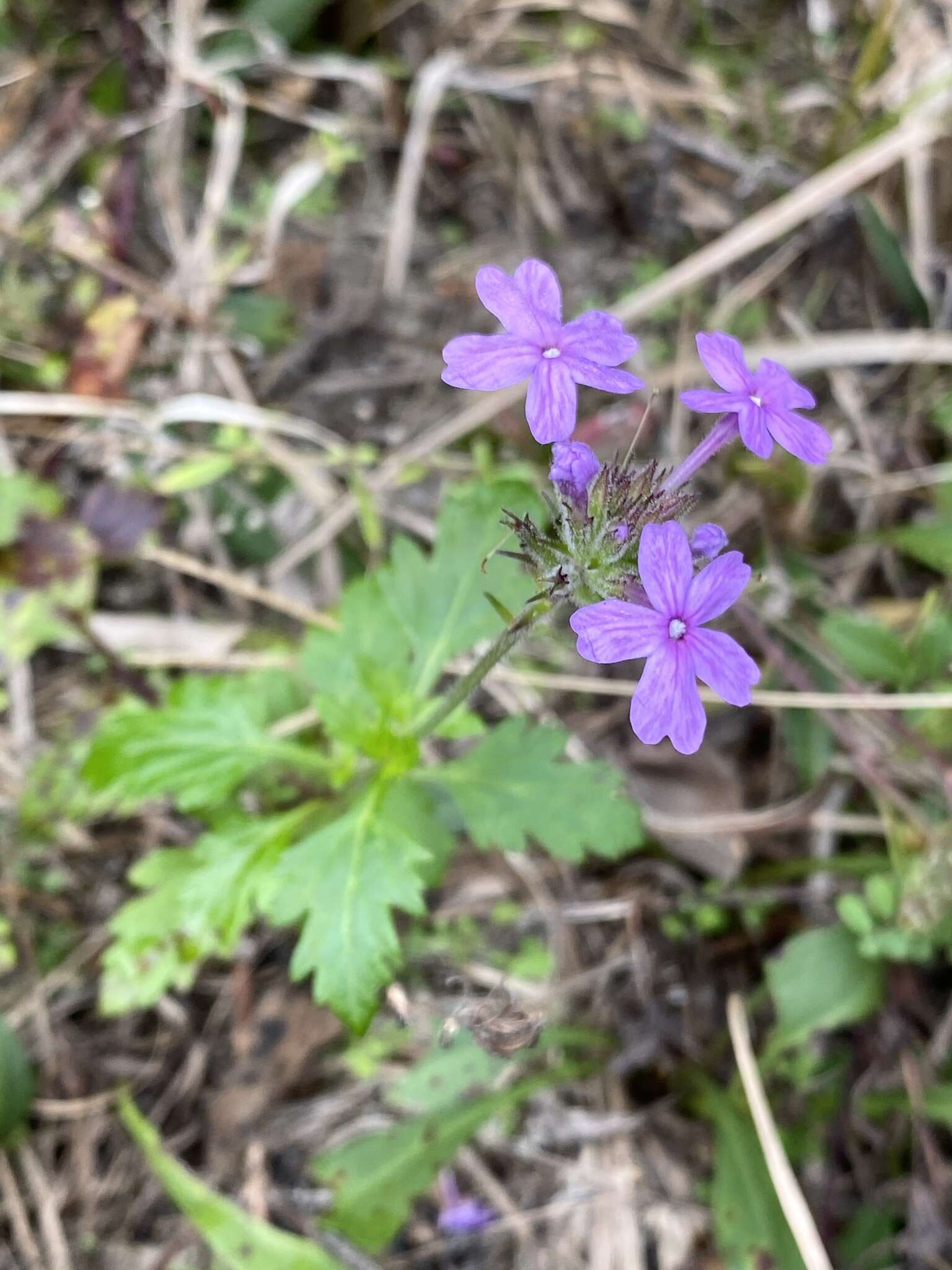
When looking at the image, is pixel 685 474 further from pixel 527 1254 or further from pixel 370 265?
pixel 370 265


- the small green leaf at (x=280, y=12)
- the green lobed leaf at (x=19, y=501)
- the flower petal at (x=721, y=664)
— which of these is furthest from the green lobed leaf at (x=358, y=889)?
the small green leaf at (x=280, y=12)

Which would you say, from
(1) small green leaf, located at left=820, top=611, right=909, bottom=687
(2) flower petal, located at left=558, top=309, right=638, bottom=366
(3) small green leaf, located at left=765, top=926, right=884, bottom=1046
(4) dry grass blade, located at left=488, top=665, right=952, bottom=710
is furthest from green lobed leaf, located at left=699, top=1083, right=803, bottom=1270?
(2) flower petal, located at left=558, top=309, right=638, bottom=366

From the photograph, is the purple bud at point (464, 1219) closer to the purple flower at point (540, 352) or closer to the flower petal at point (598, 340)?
the purple flower at point (540, 352)

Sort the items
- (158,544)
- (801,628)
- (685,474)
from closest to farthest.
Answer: (685,474) < (801,628) < (158,544)

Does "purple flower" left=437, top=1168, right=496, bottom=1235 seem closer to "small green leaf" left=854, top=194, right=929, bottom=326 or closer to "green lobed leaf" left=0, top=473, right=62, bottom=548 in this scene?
"green lobed leaf" left=0, top=473, right=62, bottom=548

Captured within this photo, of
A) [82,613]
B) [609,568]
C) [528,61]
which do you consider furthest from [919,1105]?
[528,61]
